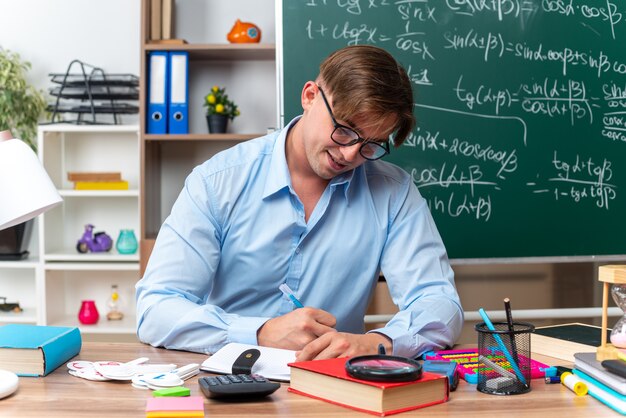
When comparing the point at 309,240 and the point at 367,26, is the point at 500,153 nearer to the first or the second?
the point at 367,26

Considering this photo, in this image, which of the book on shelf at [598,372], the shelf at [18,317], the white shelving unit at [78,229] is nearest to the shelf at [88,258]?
the white shelving unit at [78,229]

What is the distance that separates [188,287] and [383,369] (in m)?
0.61

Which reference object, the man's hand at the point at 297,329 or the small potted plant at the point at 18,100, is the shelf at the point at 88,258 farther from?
the man's hand at the point at 297,329

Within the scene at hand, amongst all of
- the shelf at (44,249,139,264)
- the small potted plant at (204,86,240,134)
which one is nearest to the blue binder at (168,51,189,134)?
the small potted plant at (204,86,240,134)

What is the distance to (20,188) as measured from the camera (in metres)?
1.16

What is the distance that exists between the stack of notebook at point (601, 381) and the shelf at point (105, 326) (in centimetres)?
244

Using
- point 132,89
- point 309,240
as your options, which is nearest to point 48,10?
point 132,89

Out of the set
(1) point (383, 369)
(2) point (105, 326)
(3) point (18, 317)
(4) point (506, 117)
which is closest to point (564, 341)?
(1) point (383, 369)

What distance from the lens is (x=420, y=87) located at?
273cm

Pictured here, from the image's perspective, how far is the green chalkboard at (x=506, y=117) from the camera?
8.94ft

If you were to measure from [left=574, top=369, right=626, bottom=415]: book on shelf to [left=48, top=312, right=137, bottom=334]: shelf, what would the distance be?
8.06 ft

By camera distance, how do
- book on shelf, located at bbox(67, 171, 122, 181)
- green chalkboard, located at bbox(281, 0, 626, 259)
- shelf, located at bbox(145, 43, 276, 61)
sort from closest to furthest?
green chalkboard, located at bbox(281, 0, 626, 259), shelf, located at bbox(145, 43, 276, 61), book on shelf, located at bbox(67, 171, 122, 181)

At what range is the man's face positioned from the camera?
1549 millimetres

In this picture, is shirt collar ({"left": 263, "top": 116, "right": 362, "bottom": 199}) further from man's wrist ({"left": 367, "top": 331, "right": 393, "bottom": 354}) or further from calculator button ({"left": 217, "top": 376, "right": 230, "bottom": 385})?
calculator button ({"left": 217, "top": 376, "right": 230, "bottom": 385})
